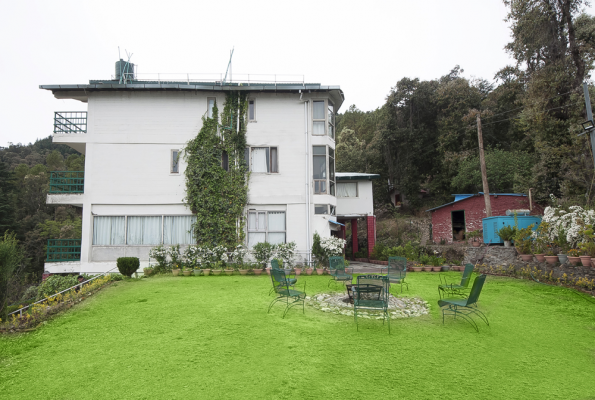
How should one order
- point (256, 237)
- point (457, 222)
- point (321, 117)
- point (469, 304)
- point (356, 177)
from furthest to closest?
point (457, 222), point (356, 177), point (321, 117), point (256, 237), point (469, 304)

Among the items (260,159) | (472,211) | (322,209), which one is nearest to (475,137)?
(472,211)

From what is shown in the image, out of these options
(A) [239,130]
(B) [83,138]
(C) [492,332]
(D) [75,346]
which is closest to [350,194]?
(A) [239,130]

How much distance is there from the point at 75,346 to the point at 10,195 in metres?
42.6

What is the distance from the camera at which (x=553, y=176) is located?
19500 millimetres

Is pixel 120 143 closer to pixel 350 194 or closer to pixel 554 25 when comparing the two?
pixel 350 194

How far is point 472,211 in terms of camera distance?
24.1 meters

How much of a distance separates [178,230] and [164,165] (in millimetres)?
3192

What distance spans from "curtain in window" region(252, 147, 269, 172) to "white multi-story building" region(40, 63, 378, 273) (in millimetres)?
49

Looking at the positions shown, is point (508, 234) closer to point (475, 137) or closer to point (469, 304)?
point (469, 304)

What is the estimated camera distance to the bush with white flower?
1120cm

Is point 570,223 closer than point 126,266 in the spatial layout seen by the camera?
Yes

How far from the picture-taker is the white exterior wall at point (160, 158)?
1720cm

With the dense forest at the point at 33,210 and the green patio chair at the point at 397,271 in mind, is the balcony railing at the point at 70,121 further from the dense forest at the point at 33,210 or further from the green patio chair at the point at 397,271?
the dense forest at the point at 33,210

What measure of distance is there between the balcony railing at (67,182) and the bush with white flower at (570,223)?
64.9 ft
